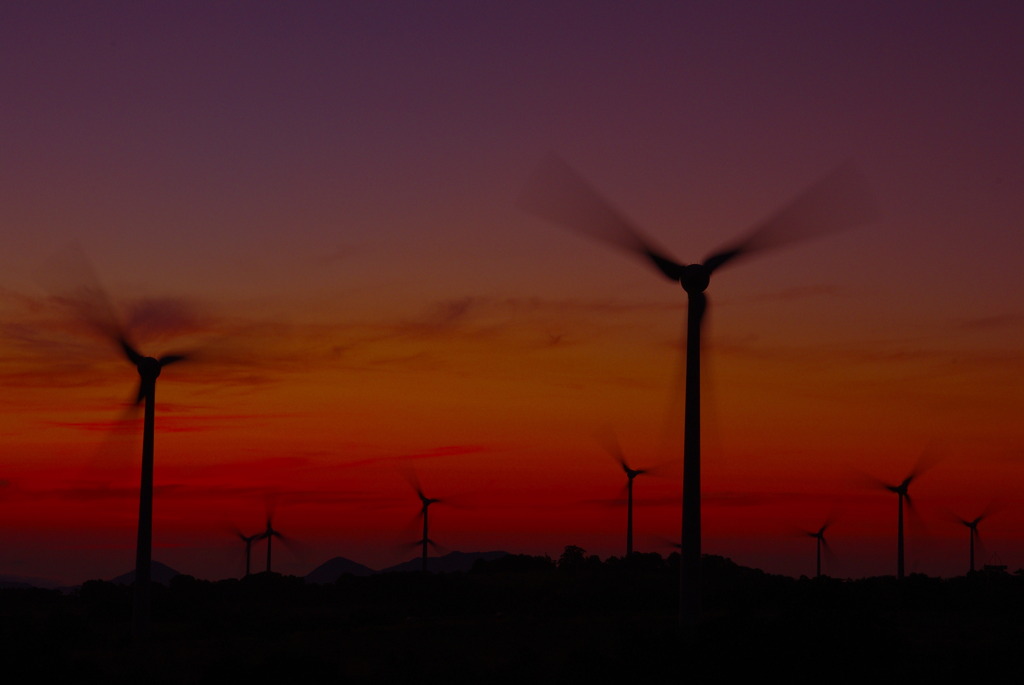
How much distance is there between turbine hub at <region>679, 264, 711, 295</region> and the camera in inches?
2648

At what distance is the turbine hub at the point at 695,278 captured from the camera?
221 feet

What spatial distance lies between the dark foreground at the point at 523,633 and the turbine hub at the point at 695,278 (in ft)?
61.5

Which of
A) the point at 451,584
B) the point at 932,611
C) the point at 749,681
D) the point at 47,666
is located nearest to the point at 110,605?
the point at 451,584

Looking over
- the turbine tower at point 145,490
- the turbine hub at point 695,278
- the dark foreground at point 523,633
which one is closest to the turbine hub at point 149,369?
the turbine tower at point 145,490

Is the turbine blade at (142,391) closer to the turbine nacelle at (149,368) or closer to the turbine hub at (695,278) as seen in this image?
the turbine nacelle at (149,368)

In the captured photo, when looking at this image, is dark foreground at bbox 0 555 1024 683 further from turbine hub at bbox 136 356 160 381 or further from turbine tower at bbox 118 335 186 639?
turbine hub at bbox 136 356 160 381

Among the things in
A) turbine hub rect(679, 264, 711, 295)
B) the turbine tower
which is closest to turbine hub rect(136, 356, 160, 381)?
the turbine tower

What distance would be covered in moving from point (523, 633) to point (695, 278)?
139 ft

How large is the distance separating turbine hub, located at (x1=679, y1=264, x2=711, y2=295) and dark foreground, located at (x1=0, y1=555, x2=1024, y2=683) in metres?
18.7

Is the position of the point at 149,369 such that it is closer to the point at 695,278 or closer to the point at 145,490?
the point at 145,490

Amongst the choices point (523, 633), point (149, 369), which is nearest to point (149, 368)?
point (149, 369)

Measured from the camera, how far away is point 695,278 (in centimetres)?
6725

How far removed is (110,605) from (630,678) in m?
99.1

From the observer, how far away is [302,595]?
168250 mm
